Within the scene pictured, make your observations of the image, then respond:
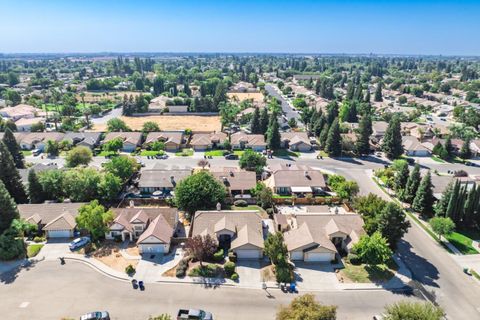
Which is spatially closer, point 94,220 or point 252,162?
point 94,220

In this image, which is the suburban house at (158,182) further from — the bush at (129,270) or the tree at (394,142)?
the tree at (394,142)

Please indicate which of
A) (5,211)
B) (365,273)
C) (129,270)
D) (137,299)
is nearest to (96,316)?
(137,299)

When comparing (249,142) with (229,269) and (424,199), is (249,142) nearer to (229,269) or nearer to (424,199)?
(424,199)

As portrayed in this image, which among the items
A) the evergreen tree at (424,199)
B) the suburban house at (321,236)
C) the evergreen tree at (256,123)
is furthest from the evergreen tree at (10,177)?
the evergreen tree at (424,199)

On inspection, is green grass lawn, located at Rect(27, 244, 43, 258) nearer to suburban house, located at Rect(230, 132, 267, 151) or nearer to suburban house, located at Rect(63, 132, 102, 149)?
suburban house, located at Rect(63, 132, 102, 149)

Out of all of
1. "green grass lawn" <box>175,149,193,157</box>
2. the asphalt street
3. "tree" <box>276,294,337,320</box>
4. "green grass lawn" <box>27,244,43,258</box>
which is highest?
"tree" <box>276,294,337,320</box>

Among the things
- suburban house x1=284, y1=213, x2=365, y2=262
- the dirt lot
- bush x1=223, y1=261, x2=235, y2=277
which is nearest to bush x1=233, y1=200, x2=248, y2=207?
suburban house x1=284, y1=213, x2=365, y2=262
